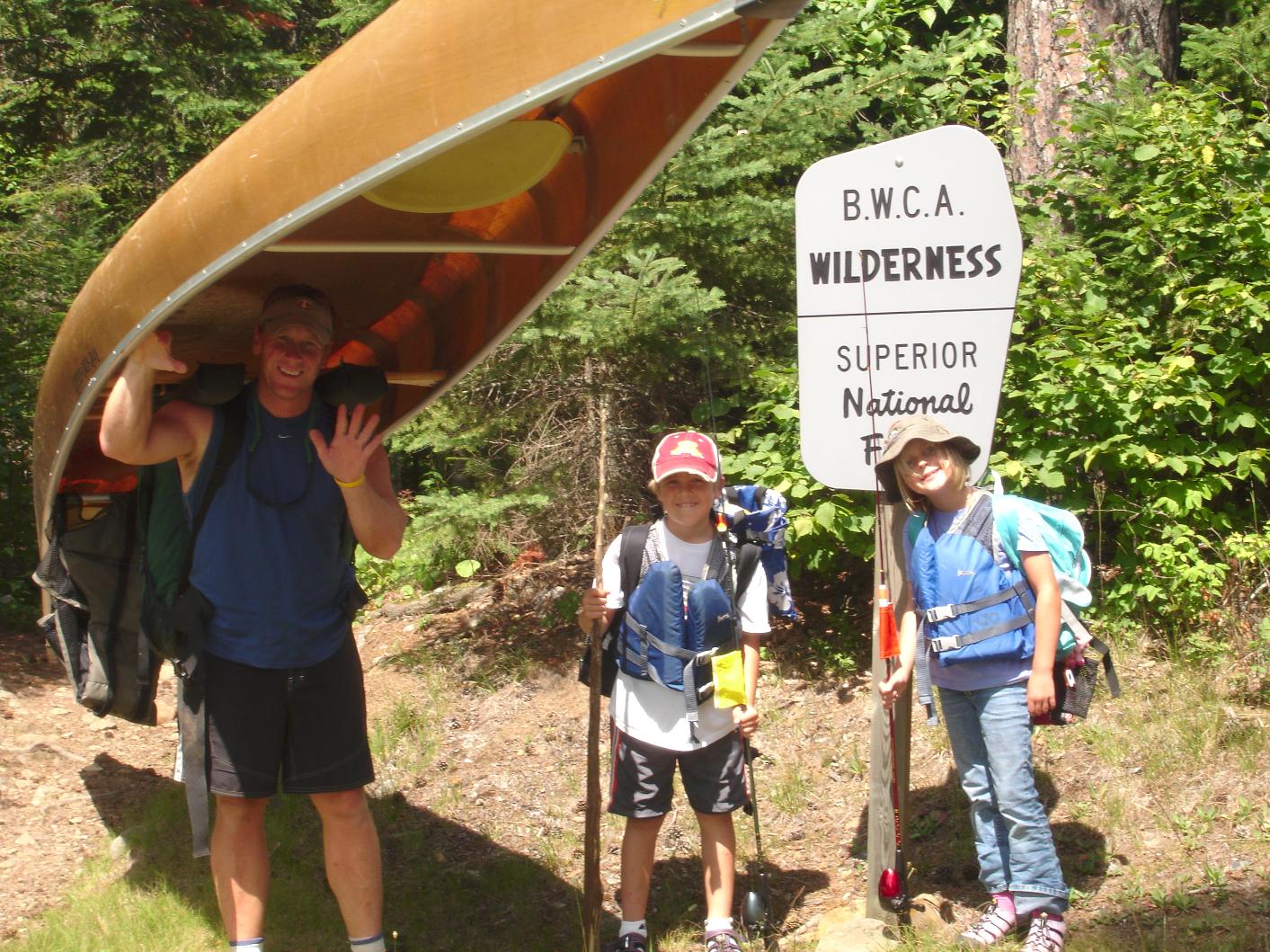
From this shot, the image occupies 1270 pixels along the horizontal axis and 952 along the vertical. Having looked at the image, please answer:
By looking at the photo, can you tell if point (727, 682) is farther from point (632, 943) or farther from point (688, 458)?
point (632, 943)

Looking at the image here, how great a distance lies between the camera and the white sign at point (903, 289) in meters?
4.18

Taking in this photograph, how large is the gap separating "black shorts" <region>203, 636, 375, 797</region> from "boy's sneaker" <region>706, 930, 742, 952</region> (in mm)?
1319

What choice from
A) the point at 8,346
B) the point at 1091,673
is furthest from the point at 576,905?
the point at 8,346

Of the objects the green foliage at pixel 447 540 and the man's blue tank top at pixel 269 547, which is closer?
the man's blue tank top at pixel 269 547

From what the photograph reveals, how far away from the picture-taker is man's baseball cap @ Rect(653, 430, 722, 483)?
13.9 feet

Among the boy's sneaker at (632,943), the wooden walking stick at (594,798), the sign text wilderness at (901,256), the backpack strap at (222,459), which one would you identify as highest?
the sign text wilderness at (901,256)

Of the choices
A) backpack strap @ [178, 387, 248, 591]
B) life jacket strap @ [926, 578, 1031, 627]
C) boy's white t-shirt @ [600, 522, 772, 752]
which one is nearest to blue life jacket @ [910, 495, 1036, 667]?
life jacket strap @ [926, 578, 1031, 627]

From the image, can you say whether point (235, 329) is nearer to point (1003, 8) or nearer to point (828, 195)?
point (828, 195)

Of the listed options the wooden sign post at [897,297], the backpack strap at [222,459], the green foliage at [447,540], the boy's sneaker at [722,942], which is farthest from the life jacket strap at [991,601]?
the green foliage at [447,540]

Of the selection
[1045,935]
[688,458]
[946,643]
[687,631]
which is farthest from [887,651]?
[1045,935]

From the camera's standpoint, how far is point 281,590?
3.95m

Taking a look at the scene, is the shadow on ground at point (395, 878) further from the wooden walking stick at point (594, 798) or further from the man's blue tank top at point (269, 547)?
the man's blue tank top at point (269, 547)

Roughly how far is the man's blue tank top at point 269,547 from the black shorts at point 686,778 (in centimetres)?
115

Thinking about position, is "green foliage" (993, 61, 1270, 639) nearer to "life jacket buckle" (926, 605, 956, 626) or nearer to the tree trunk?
the tree trunk
